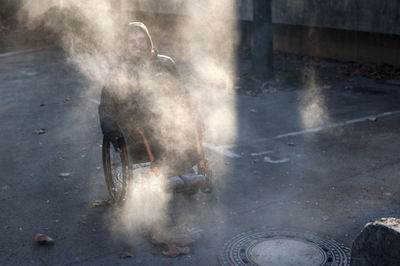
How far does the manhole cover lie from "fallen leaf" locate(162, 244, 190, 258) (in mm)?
341

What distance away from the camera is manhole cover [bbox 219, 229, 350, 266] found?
15.6 feet

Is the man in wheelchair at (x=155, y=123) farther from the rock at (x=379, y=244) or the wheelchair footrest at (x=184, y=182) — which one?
the rock at (x=379, y=244)

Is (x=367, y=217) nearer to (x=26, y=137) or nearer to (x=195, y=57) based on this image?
(x=26, y=137)

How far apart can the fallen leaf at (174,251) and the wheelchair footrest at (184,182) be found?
0.84m

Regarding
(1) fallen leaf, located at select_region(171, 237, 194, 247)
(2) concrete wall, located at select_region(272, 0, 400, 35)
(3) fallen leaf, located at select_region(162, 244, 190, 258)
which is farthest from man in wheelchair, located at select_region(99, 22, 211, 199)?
(2) concrete wall, located at select_region(272, 0, 400, 35)

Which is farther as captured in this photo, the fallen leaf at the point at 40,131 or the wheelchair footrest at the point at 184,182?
the fallen leaf at the point at 40,131

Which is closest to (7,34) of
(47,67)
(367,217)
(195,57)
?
(47,67)

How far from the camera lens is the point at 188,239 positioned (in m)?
5.20

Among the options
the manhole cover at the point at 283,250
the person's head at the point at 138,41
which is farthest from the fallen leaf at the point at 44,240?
the person's head at the point at 138,41

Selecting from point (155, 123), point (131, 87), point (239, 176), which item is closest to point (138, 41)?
point (131, 87)

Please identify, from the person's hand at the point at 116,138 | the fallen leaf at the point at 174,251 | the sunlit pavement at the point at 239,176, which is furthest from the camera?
the person's hand at the point at 116,138

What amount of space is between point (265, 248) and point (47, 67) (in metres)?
12.7

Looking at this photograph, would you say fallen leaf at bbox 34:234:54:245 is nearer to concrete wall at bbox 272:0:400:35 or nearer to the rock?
the rock

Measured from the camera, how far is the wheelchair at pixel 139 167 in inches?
222
